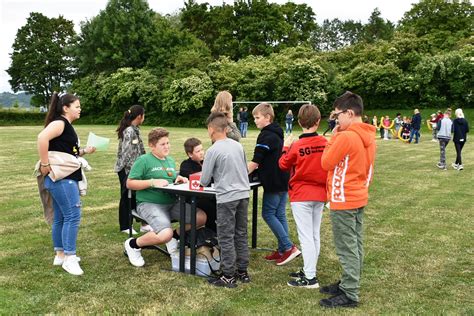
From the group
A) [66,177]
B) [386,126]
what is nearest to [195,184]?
[66,177]

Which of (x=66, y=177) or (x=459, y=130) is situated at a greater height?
(x=459, y=130)

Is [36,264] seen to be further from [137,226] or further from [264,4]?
[264,4]

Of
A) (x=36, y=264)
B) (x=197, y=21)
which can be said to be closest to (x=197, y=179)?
(x=36, y=264)

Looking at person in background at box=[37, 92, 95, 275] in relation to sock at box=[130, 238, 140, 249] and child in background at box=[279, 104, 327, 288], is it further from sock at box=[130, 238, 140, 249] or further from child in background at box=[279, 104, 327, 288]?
child in background at box=[279, 104, 327, 288]

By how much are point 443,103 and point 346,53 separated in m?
10.9

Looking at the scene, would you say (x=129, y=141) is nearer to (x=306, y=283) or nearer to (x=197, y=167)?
(x=197, y=167)

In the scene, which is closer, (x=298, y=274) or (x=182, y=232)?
(x=298, y=274)

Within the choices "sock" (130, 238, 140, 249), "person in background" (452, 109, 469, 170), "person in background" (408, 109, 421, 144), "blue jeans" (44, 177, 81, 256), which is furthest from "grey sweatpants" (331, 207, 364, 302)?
"person in background" (408, 109, 421, 144)

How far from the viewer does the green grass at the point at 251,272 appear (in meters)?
3.85

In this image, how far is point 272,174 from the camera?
189 inches

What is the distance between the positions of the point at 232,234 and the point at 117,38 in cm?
4765

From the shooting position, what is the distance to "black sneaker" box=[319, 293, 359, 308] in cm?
383

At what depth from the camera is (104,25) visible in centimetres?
5009

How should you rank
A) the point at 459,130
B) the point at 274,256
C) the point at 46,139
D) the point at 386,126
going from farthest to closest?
1. the point at 386,126
2. the point at 459,130
3. the point at 274,256
4. the point at 46,139
